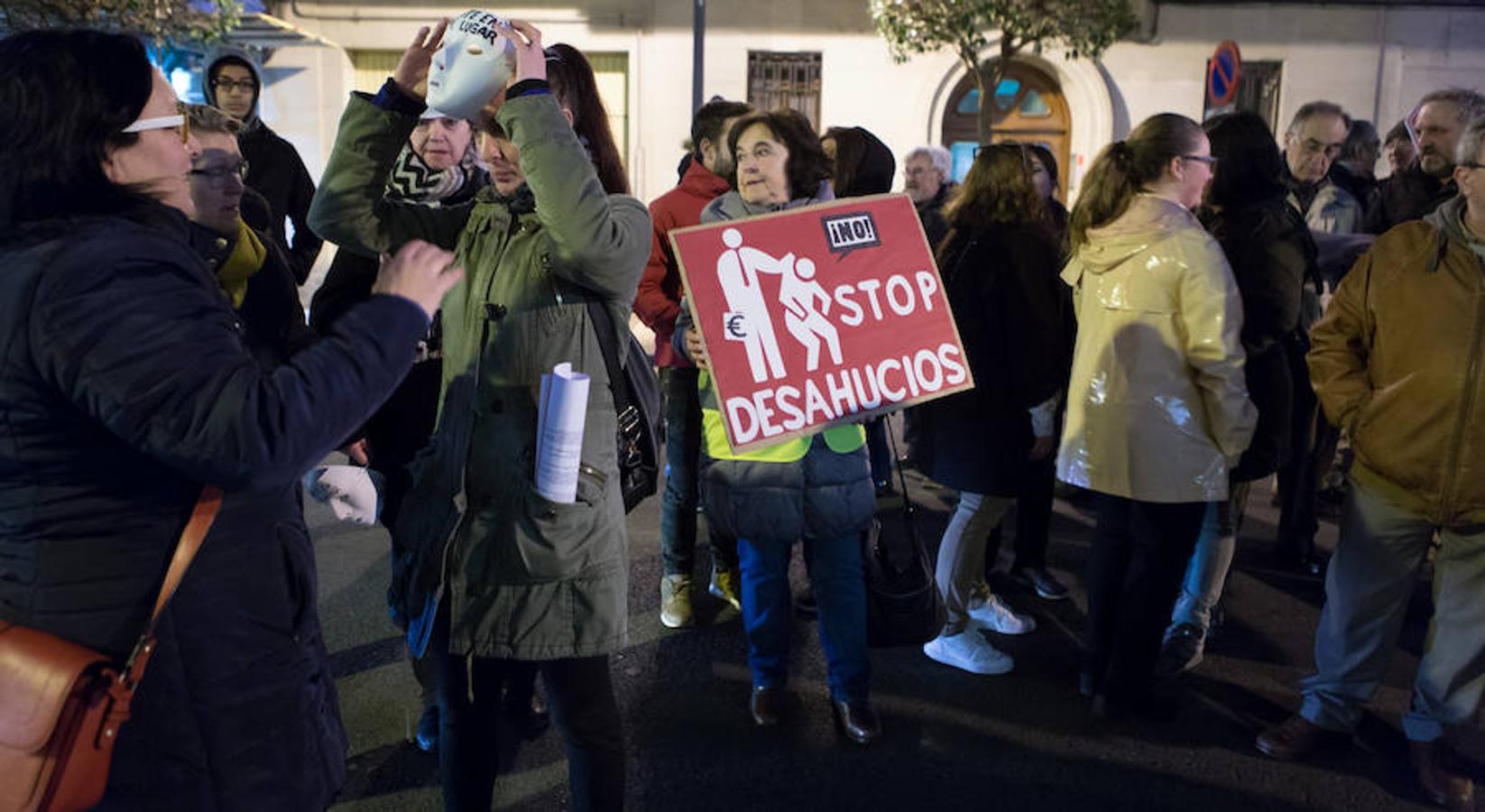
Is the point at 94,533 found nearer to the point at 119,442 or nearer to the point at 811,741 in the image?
the point at 119,442

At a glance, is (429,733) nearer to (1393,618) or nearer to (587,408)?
(587,408)

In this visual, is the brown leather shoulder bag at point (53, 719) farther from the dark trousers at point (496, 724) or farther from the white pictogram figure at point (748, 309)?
the white pictogram figure at point (748, 309)

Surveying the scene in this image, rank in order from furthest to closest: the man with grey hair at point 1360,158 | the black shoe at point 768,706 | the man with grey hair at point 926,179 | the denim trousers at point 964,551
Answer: the man with grey hair at point 926,179, the man with grey hair at point 1360,158, the denim trousers at point 964,551, the black shoe at point 768,706

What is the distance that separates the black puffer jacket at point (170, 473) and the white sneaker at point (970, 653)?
2.87 metres

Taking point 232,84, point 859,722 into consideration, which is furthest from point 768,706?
point 232,84

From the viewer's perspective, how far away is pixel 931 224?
6555mm

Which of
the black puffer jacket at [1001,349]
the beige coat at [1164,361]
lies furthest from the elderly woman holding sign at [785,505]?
the beige coat at [1164,361]

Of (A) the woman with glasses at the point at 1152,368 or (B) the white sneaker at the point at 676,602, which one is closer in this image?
(A) the woman with glasses at the point at 1152,368

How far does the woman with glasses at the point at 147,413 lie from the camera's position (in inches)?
58.4

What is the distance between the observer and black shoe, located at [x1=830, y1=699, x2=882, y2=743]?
3619 mm

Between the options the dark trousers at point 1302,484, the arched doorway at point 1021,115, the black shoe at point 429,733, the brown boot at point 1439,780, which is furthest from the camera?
the arched doorway at point 1021,115

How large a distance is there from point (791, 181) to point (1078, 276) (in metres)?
1.07

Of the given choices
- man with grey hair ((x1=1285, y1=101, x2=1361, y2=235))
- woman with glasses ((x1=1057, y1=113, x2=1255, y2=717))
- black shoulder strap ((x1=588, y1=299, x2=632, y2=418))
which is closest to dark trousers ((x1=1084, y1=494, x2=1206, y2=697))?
woman with glasses ((x1=1057, y1=113, x2=1255, y2=717))

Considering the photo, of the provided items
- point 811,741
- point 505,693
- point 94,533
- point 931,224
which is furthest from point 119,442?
point 931,224
